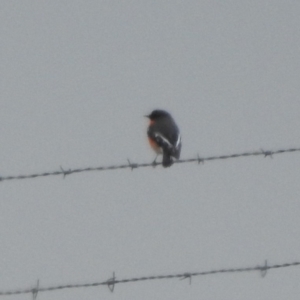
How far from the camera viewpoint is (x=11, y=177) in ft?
26.5

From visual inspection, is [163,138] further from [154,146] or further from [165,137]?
[154,146]

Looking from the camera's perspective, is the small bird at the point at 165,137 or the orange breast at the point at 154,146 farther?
the orange breast at the point at 154,146

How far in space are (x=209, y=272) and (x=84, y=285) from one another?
0.94 metres

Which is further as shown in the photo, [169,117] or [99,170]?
[169,117]

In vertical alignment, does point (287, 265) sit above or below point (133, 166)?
below

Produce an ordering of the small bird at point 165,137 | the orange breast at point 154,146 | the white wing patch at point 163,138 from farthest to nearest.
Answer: the orange breast at point 154,146 → the white wing patch at point 163,138 → the small bird at point 165,137

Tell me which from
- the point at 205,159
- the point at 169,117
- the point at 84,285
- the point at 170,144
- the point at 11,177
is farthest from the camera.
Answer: the point at 169,117

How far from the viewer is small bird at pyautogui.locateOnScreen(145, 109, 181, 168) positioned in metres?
11.8

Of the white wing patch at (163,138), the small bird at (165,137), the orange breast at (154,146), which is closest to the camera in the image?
the small bird at (165,137)

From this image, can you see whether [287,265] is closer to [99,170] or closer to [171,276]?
[171,276]

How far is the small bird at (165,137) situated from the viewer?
11.8 metres

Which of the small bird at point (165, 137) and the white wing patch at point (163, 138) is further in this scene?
the white wing patch at point (163, 138)

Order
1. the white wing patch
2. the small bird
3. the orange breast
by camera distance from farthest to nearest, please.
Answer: the orange breast < the white wing patch < the small bird

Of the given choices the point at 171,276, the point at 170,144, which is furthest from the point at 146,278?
Result: the point at 170,144
